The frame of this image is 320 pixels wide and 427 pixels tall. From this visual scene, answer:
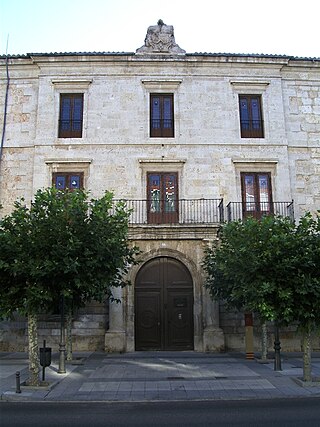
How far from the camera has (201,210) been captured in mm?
17984

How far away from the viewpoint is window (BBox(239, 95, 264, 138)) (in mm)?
19016

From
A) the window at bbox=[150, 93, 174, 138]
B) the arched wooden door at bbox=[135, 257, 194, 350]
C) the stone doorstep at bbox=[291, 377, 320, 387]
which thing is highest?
the window at bbox=[150, 93, 174, 138]

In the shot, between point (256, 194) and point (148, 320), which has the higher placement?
point (256, 194)

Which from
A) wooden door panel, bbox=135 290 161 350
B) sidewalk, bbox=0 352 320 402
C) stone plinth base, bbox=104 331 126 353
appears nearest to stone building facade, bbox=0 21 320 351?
wooden door panel, bbox=135 290 161 350

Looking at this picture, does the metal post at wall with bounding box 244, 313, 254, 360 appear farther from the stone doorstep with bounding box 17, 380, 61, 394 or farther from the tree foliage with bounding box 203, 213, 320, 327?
the stone doorstep with bounding box 17, 380, 61, 394

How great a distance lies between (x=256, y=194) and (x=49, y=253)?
401 inches

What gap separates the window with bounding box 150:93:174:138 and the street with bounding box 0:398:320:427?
39.6 ft

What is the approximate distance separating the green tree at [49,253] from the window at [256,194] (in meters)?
7.99

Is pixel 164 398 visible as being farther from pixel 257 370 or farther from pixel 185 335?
pixel 185 335

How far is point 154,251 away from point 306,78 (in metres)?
10.5

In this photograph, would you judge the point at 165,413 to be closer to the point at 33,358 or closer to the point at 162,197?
the point at 33,358

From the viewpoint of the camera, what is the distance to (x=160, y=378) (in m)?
12.0

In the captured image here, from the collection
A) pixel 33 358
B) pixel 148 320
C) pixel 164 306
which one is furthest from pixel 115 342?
pixel 33 358

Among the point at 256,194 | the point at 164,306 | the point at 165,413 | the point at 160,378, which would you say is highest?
the point at 256,194
